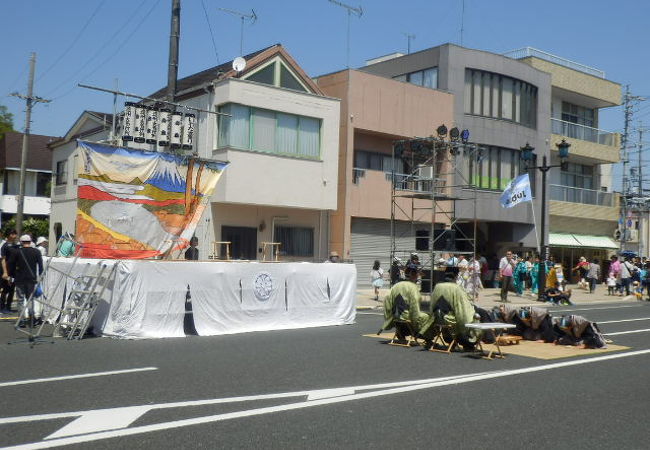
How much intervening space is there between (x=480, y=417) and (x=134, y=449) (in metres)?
3.47

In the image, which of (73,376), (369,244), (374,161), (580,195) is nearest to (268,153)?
(374,161)

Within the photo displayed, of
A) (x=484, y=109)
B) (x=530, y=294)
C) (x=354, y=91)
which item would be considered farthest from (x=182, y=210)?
(x=484, y=109)

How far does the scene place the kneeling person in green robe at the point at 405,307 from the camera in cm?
1219

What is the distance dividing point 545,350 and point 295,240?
1561 cm

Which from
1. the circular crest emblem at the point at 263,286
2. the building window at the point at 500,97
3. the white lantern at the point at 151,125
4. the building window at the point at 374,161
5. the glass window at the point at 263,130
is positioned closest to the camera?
the circular crest emblem at the point at 263,286

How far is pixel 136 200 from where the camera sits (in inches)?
618

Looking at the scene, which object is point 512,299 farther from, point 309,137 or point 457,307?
point 457,307

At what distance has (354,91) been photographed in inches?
1089

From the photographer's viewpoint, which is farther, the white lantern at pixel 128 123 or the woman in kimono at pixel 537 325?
the white lantern at pixel 128 123

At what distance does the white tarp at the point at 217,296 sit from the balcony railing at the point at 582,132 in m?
26.4

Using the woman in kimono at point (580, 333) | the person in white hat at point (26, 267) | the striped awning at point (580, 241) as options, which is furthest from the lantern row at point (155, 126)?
the striped awning at point (580, 241)

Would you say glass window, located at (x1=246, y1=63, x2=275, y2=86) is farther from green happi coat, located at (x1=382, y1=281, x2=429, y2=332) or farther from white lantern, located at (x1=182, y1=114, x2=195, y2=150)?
green happi coat, located at (x1=382, y1=281, x2=429, y2=332)

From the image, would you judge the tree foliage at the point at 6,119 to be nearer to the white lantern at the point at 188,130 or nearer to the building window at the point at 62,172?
the building window at the point at 62,172

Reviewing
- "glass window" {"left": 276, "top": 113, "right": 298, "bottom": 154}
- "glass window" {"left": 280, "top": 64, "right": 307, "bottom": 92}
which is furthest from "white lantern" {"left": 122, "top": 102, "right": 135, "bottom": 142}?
"glass window" {"left": 280, "top": 64, "right": 307, "bottom": 92}
